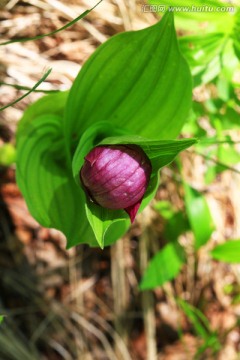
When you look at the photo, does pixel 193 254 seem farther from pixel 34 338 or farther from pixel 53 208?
pixel 53 208

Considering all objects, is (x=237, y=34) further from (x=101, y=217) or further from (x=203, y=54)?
(x=101, y=217)

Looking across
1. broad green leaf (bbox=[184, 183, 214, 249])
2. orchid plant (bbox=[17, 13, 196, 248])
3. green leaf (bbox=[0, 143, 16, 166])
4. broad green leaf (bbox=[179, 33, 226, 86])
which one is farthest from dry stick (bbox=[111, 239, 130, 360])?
broad green leaf (bbox=[179, 33, 226, 86])

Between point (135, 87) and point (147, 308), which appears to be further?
point (147, 308)

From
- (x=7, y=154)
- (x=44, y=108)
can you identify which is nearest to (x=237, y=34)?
(x=44, y=108)

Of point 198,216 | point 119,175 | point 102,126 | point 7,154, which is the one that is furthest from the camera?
point 198,216

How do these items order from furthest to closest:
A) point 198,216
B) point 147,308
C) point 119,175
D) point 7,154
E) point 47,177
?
point 147,308, point 198,216, point 7,154, point 47,177, point 119,175

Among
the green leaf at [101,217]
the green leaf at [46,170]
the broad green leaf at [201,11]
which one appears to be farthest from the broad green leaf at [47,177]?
the broad green leaf at [201,11]
